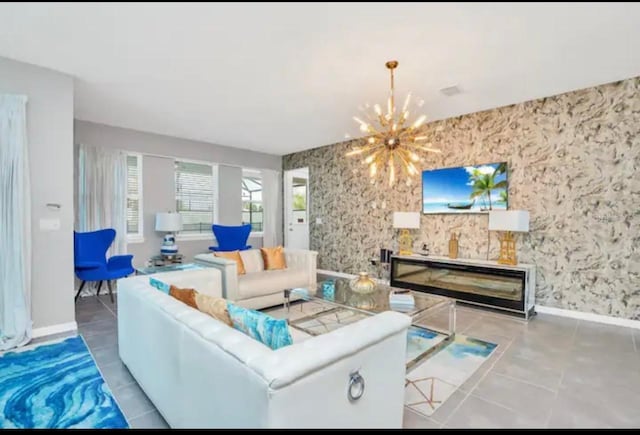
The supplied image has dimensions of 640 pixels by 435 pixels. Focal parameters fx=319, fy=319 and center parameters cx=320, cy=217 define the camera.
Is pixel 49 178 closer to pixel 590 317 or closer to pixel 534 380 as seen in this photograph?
pixel 534 380

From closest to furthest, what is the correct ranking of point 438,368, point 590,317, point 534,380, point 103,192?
point 534,380 < point 438,368 < point 590,317 < point 103,192

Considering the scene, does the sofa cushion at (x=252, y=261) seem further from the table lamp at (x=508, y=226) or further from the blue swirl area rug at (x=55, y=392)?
the table lamp at (x=508, y=226)

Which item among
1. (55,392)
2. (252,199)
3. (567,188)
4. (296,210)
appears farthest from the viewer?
(296,210)

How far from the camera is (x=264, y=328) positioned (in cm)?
141

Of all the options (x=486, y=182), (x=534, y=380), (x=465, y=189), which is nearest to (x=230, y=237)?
(x=465, y=189)

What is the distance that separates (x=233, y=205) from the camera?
6559 millimetres

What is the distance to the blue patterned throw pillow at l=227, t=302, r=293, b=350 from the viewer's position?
137 cm

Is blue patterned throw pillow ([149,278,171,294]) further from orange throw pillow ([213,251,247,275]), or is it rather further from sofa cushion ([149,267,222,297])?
orange throw pillow ([213,251,247,275])

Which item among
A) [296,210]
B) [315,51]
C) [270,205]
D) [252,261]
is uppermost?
[315,51]

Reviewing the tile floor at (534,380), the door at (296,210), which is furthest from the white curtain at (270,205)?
the tile floor at (534,380)

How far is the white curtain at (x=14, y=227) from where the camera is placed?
111 inches

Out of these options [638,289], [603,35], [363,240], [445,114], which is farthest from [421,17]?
[363,240]

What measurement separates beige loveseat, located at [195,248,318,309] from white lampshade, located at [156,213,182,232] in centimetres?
136

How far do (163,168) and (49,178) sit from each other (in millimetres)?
2550
